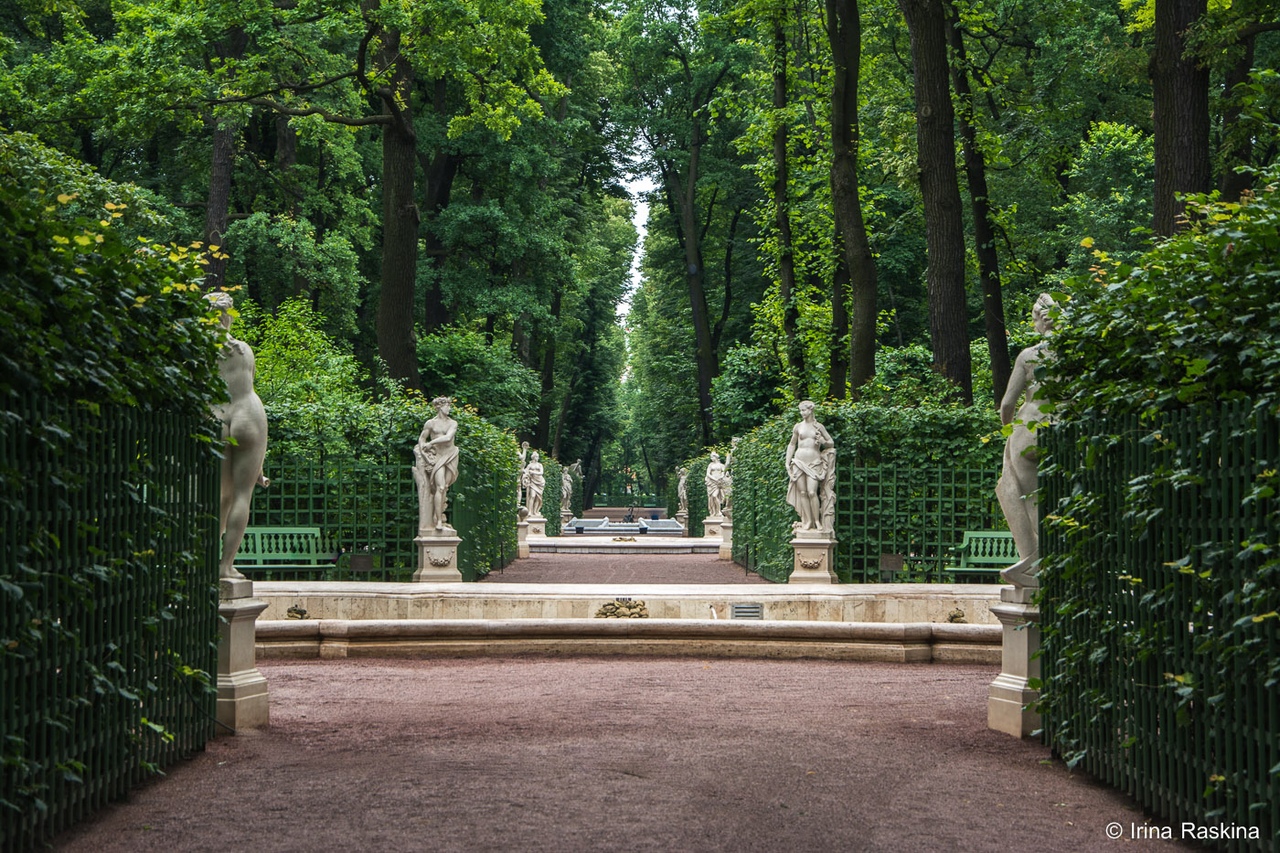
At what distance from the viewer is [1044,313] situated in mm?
7734

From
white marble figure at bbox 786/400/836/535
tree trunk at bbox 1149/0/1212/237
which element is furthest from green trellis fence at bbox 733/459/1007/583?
tree trunk at bbox 1149/0/1212/237

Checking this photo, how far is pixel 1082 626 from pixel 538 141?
1234 inches

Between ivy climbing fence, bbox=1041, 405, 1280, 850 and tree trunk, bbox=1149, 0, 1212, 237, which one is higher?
tree trunk, bbox=1149, 0, 1212, 237

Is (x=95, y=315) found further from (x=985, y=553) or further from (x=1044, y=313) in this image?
(x=985, y=553)

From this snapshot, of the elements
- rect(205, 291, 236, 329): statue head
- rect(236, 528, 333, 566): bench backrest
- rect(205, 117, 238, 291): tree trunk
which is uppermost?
rect(205, 117, 238, 291): tree trunk

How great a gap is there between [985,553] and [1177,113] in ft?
20.1

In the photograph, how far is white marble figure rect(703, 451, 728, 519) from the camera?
114 feet

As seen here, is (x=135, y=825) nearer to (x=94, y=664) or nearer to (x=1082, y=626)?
(x=94, y=664)

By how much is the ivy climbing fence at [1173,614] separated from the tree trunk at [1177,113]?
8.84 meters

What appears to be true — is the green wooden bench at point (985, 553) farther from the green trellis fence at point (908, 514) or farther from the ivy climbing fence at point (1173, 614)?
the ivy climbing fence at point (1173, 614)

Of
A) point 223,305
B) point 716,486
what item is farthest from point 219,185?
point 223,305

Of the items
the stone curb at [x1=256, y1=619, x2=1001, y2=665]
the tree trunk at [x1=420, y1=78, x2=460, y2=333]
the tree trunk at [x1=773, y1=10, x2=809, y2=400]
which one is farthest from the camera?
the tree trunk at [x1=420, y1=78, x2=460, y2=333]

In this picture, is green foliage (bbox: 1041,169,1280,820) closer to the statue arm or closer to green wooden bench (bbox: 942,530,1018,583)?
the statue arm

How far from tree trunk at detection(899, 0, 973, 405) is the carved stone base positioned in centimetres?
784
